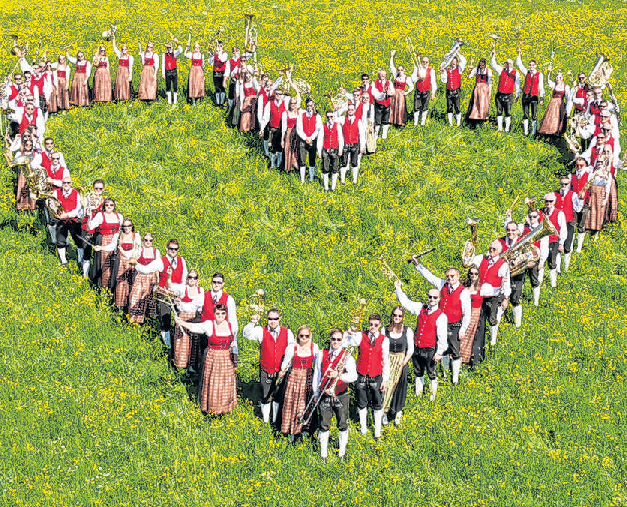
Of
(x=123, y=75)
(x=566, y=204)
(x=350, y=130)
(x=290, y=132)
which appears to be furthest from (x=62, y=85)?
(x=566, y=204)

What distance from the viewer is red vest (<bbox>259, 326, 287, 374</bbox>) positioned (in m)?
11.0

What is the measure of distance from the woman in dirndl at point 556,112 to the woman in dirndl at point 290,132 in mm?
6701

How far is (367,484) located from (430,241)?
23.2 ft

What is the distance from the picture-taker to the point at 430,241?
16750 mm

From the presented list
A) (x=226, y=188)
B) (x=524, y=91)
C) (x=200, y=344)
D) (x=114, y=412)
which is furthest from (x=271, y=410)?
(x=524, y=91)

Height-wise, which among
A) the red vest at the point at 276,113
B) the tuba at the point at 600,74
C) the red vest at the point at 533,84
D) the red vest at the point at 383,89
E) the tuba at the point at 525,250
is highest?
the tuba at the point at 600,74

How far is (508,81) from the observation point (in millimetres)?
20516

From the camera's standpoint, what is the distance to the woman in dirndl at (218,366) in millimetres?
11164

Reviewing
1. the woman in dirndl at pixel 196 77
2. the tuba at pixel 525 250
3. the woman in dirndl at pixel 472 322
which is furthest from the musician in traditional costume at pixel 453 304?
the woman in dirndl at pixel 196 77

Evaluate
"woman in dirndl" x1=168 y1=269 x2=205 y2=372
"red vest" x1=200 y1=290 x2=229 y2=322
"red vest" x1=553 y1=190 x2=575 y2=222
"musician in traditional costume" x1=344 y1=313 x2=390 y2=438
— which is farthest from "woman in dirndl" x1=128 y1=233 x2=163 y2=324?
"red vest" x1=553 y1=190 x2=575 y2=222

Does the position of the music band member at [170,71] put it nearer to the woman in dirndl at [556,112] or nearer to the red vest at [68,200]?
the red vest at [68,200]

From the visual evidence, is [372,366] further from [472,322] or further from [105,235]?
[105,235]

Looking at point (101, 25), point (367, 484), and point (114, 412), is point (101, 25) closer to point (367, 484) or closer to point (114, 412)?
point (114, 412)

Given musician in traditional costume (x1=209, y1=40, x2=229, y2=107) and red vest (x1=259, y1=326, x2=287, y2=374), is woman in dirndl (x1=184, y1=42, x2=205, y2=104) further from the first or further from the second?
red vest (x1=259, y1=326, x2=287, y2=374)
